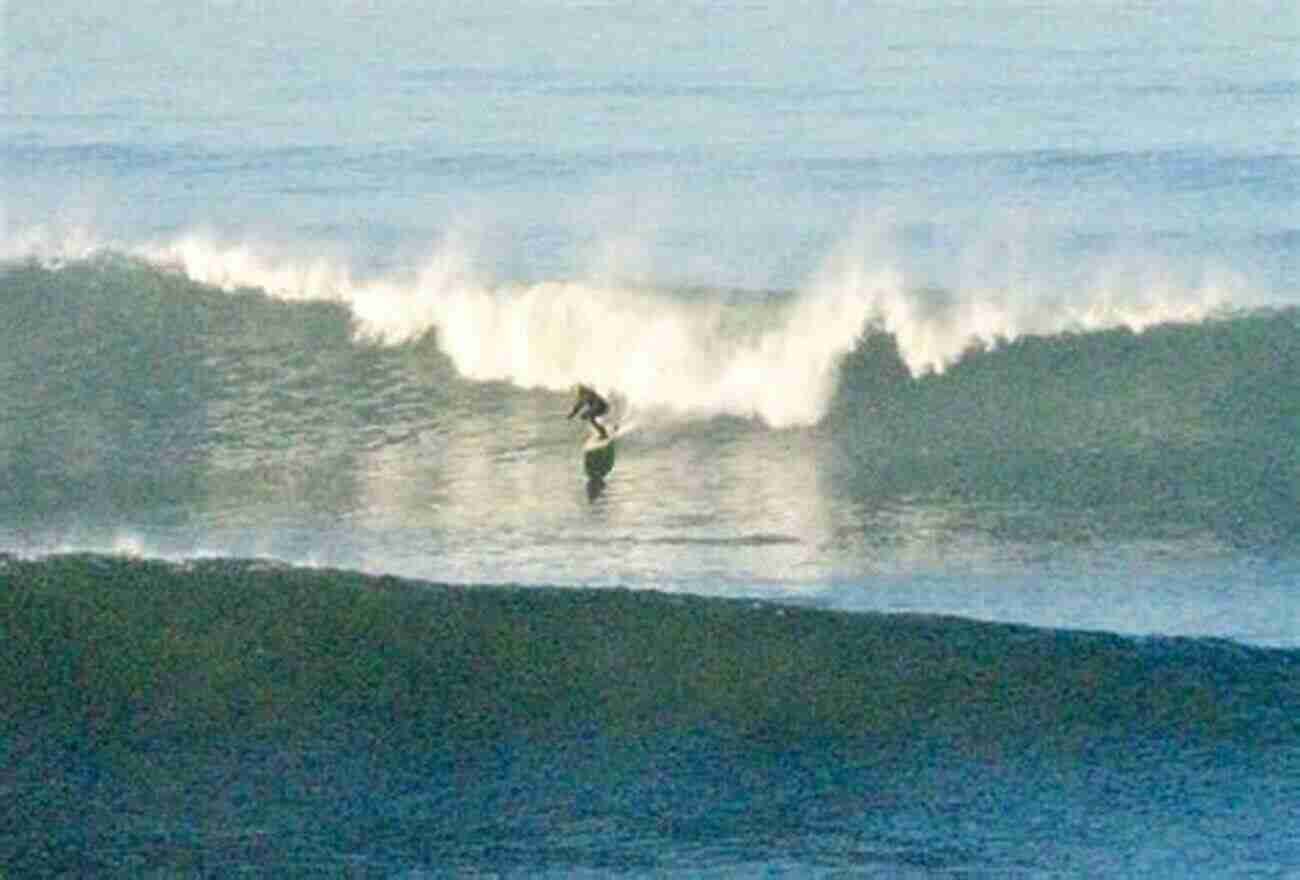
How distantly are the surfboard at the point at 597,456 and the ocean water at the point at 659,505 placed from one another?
158 mm

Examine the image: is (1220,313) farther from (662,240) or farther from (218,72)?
(218,72)

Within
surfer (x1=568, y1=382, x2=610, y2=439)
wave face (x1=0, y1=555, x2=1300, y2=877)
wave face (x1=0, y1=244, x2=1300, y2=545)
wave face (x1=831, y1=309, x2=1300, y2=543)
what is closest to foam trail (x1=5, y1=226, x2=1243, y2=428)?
wave face (x1=0, y1=244, x2=1300, y2=545)

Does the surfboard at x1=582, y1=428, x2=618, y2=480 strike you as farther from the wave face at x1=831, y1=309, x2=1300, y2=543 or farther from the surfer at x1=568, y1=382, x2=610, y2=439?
the wave face at x1=831, y1=309, x2=1300, y2=543

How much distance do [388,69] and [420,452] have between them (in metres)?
26.7

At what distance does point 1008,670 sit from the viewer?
1123 centimetres

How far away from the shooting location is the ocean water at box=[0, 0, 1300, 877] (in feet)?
32.5

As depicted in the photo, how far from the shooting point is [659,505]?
15.2 metres

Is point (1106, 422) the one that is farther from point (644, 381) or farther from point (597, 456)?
point (644, 381)

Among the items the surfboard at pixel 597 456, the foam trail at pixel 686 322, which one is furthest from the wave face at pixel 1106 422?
the surfboard at pixel 597 456

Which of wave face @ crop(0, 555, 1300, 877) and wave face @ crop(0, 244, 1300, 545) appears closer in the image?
wave face @ crop(0, 555, 1300, 877)

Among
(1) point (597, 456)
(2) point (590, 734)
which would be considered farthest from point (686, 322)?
(2) point (590, 734)

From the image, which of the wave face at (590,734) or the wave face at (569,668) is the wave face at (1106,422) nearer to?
the wave face at (569,668)

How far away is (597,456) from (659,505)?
51.9 inches

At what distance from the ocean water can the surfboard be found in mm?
158
